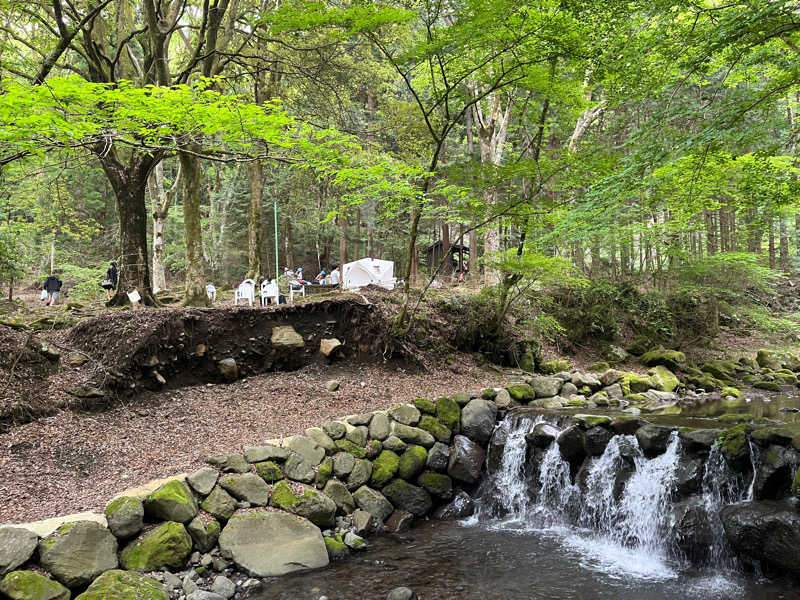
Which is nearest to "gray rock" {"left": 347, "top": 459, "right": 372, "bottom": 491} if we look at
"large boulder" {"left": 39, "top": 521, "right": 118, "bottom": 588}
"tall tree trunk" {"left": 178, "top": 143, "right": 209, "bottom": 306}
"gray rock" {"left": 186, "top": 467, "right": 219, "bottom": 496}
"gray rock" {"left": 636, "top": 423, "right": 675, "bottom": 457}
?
"gray rock" {"left": 186, "top": 467, "right": 219, "bottom": 496}

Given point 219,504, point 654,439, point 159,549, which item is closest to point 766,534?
point 654,439

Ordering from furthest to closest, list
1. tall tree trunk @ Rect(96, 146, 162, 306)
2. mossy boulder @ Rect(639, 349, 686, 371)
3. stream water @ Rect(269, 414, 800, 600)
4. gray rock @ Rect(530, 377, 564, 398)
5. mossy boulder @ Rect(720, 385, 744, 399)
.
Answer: mossy boulder @ Rect(639, 349, 686, 371), mossy boulder @ Rect(720, 385, 744, 399), tall tree trunk @ Rect(96, 146, 162, 306), gray rock @ Rect(530, 377, 564, 398), stream water @ Rect(269, 414, 800, 600)

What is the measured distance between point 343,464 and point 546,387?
→ 4.21 meters

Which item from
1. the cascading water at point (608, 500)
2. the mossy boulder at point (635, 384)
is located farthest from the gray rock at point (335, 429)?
the mossy boulder at point (635, 384)

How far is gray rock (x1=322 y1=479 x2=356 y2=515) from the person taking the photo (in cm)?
563

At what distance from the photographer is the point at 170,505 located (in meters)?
4.52

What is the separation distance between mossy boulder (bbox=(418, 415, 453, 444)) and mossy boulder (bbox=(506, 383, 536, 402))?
5.16 ft

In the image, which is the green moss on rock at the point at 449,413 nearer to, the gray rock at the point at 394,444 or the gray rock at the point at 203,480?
the gray rock at the point at 394,444

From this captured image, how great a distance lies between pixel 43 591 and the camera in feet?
11.8

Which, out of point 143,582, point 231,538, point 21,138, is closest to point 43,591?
point 143,582

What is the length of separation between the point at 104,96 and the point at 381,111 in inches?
406

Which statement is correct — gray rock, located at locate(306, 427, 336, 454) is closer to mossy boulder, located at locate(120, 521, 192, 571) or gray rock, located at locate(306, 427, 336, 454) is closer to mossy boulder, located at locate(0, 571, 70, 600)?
mossy boulder, located at locate(120, 521, 192, 571)

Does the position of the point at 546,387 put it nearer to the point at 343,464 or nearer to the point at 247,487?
the point at 343,464

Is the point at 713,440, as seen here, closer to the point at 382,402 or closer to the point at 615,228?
the point at 382,402
